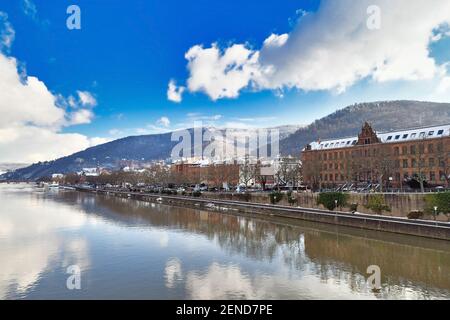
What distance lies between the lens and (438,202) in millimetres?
39094

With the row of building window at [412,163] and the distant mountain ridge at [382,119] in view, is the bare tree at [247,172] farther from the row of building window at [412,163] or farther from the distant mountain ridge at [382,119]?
the distant mountain ridge at [382,119]

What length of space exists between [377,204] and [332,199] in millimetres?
6829

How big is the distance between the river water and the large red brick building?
23.3 metres

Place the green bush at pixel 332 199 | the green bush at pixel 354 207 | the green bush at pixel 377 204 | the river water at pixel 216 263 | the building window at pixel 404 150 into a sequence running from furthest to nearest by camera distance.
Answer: the building window at pixel 404 150, the green bush at pixel 332 199, the green bush at pixel 354 207, the green bush at pixel 377 204, the river water at pixel 216 263

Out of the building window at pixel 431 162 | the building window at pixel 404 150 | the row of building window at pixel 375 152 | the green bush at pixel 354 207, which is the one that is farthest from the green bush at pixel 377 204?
the building window at pixel 404 150

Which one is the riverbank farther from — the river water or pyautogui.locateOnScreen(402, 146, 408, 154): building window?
pyautogui.locateOnScreen(402, 146, 408, 154): building window

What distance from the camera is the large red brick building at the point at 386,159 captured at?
62.3 metres

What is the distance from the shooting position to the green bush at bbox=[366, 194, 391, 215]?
46191mm

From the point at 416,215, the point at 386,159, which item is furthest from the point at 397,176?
the point at 416,215

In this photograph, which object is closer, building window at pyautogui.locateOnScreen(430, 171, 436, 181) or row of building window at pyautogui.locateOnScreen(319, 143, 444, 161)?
building window at pyautogui.locateOnScreen(430, 171, 436, 181)

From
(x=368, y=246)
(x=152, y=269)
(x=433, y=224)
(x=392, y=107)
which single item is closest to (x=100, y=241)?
(x=152, y=269)

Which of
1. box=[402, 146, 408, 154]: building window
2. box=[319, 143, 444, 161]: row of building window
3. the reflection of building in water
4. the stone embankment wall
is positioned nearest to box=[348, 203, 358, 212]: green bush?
the stone embankment wall

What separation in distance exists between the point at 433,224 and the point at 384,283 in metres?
16.4

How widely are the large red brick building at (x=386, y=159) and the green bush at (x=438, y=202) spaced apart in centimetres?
1258
